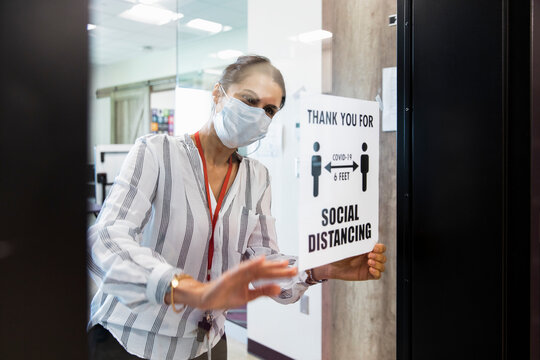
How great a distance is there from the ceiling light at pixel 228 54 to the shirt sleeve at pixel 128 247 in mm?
268

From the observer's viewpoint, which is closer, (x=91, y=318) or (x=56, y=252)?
(x=56, y=252)

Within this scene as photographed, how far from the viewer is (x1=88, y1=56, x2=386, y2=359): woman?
0.69 m

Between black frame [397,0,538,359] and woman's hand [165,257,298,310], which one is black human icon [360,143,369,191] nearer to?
black frame [397,0,538,359]

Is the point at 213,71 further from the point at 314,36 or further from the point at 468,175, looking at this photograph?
the point at 468,175

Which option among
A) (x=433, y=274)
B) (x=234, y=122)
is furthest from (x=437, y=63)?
(x=234, y=122)

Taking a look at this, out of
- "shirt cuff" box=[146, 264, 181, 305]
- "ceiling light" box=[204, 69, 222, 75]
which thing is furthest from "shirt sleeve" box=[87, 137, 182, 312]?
"ceiling light" box=[204, 69, 222, 75]

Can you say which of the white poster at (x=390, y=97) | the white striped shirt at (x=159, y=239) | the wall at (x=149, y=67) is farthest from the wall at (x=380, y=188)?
the white striped shirt at (x=159, y=239)

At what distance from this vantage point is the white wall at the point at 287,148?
1.03 m

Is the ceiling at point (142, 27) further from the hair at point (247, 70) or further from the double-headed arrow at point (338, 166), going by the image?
the double-headed arrow at point (338, 166)

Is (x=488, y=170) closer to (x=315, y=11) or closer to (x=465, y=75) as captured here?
(x=465, y=75)

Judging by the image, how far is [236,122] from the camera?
2.86ft

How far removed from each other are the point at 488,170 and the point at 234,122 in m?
0.81

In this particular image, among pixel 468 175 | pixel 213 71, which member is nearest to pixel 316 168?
pixel 213 71

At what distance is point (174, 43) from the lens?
0.90 meters
